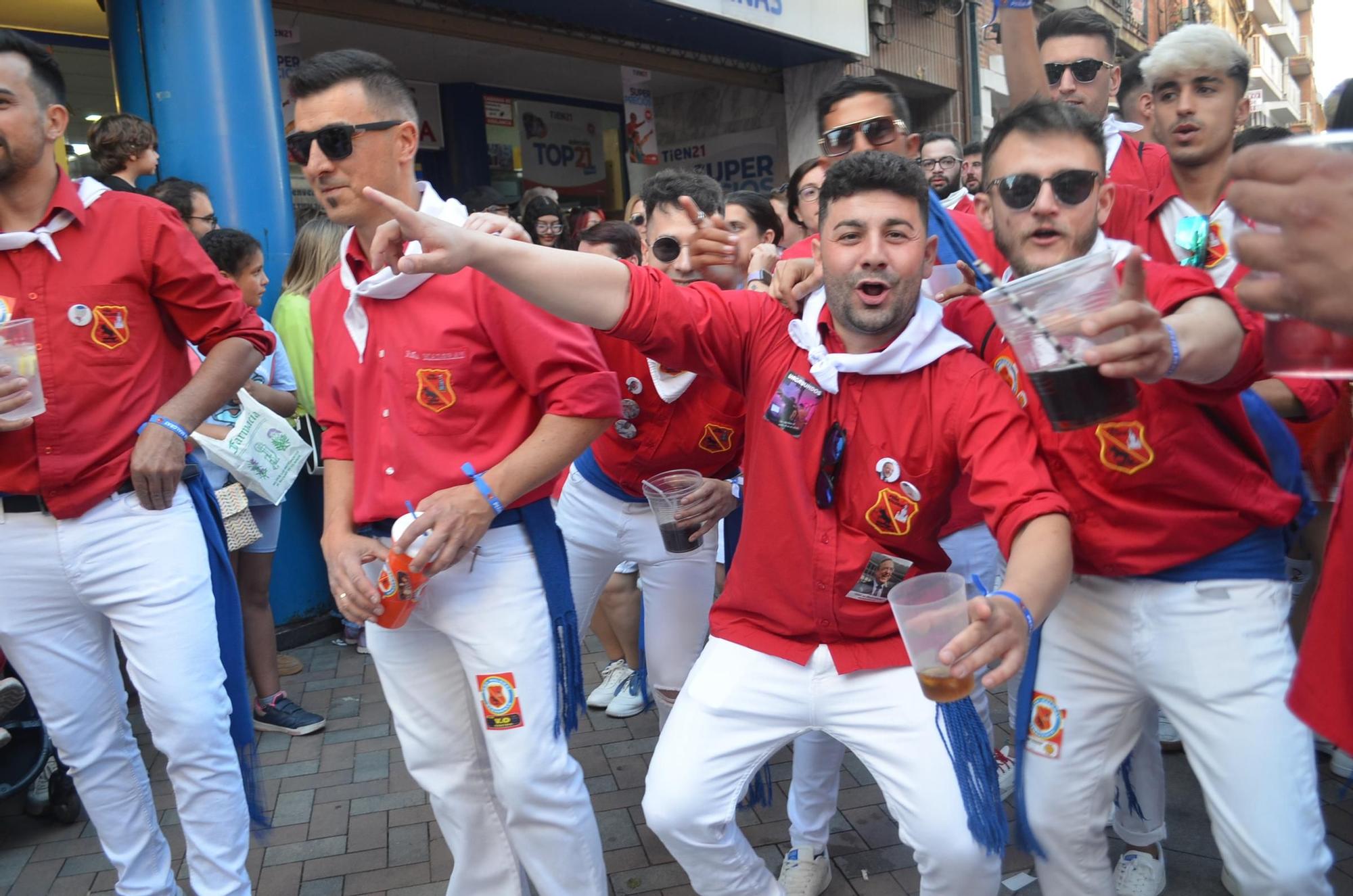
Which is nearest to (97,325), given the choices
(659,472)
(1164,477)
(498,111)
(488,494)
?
(488,494)

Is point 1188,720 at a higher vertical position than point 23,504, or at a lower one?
lower

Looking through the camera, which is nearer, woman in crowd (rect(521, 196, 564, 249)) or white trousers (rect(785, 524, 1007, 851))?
white trousers (rect(785, 524, 1007, 851))

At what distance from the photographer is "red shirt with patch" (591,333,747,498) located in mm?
3785

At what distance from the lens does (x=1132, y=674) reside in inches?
104

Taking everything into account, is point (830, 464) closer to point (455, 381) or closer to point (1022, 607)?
point (1022, 607)

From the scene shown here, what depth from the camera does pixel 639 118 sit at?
34.4 feet

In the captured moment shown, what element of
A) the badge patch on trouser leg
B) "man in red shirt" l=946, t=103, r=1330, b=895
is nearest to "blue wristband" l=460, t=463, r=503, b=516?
the badge patch on trouser leg

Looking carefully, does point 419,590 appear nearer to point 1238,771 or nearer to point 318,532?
point 1238,771

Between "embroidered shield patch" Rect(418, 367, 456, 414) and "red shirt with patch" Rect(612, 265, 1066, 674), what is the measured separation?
48 cm

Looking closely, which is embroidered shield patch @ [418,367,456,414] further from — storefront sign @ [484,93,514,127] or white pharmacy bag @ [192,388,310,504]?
storefront sign @ [484,93,514,127]

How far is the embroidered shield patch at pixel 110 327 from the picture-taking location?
3068mm

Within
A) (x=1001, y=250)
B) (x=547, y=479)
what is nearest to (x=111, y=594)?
(x=547, y=479)

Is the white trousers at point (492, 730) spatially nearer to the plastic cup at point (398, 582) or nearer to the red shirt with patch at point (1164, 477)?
the plastic cup at point (398, 582)

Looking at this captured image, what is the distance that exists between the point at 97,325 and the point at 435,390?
1.09m
